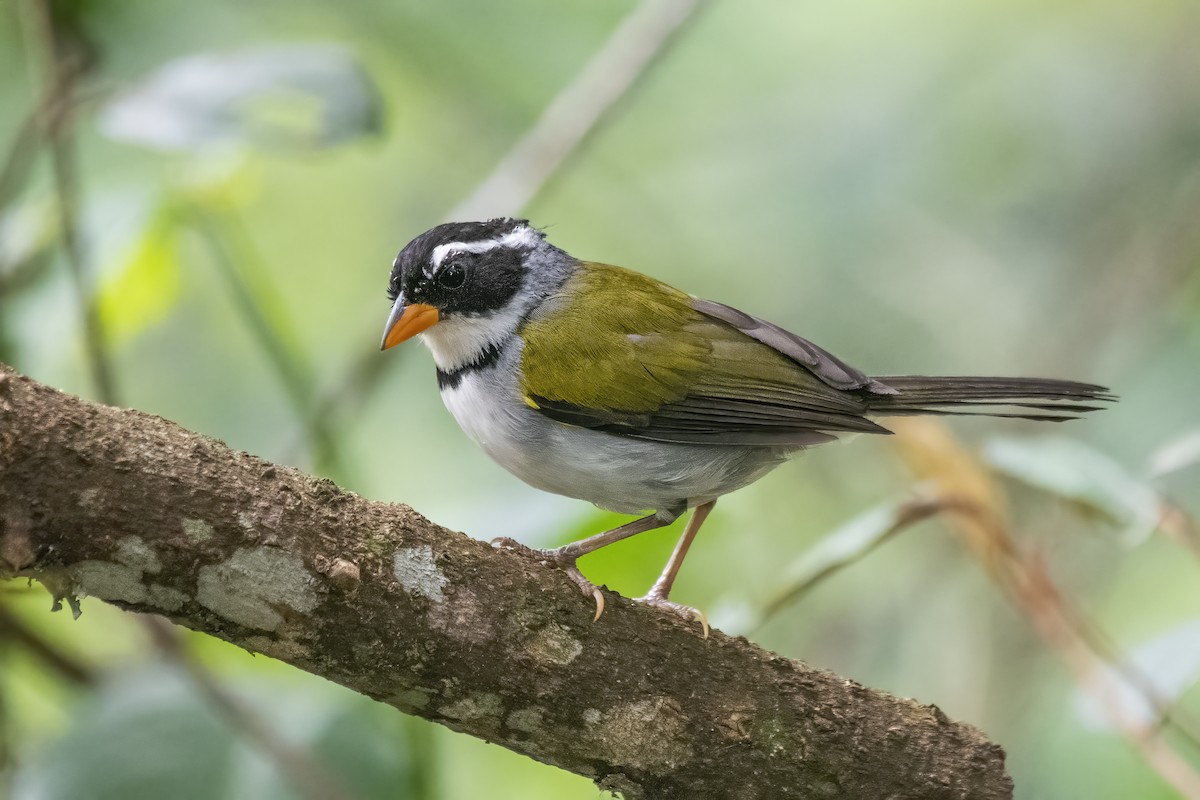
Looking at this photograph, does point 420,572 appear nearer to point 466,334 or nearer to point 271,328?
point 466,334

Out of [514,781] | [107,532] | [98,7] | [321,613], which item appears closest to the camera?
[107,532]

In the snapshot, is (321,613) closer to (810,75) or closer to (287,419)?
(287,419)

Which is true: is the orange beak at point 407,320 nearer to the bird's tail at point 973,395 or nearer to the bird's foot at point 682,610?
the bird's foot at point 682,610

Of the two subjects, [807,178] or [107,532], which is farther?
[807,178]

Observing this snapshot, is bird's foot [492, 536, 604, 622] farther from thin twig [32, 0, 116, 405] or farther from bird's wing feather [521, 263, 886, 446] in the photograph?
thin twig [32, 0, 116, 405]

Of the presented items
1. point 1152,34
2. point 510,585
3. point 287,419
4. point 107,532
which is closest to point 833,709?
point 510,585

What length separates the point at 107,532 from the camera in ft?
7.19

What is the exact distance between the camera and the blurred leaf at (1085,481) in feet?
11.3

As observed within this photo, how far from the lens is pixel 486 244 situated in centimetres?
411

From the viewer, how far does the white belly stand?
3.59 meters

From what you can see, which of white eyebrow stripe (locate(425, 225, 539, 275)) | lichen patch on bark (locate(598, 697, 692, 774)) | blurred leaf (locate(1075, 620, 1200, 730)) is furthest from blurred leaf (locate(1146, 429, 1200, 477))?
white eyebrow stripe (locate(425, 225, 539, 275))

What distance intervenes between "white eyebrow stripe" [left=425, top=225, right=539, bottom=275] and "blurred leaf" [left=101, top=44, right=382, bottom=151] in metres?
0.55

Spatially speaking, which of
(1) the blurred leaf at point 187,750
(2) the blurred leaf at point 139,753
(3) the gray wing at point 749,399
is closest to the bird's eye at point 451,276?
(3) the gray wing at point 749,399

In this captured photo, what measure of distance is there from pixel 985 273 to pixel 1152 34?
1640 mm
